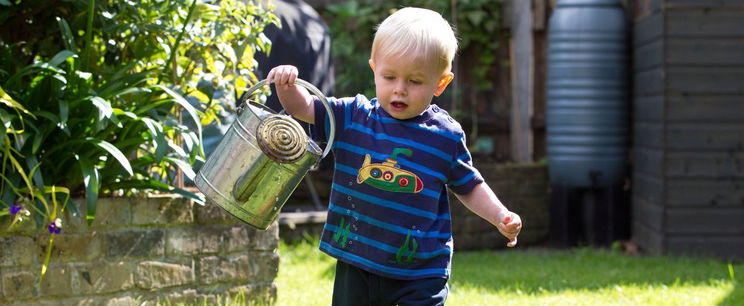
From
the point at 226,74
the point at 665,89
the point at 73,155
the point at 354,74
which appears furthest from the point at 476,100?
the point at 73,155

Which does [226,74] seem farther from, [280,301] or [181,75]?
[280,301]

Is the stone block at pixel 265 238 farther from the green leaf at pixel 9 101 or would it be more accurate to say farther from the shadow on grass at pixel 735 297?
the shadow on grass at pixel 735 297

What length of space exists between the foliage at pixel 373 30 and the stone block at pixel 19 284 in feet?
14.2

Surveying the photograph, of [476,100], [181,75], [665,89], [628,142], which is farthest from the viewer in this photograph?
[476,100]

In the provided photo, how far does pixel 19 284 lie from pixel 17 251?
0.35ft

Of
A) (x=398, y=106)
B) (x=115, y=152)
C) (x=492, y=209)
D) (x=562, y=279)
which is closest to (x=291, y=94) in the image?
(x=398, y=106)

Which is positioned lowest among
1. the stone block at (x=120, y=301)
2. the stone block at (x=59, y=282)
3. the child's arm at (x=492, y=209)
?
the stone block at (x=120, y=301)

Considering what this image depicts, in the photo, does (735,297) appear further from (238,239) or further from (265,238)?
(238,239)

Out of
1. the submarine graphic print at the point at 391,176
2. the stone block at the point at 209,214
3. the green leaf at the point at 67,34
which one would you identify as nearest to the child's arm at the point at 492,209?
the submarine graphic print at the point at 391,176

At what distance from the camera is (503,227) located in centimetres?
261

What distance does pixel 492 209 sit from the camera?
2.72 metres

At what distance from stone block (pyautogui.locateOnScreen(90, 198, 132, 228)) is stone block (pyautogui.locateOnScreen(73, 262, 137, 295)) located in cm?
14

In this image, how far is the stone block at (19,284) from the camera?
333 cm

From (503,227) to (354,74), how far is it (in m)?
5.04
